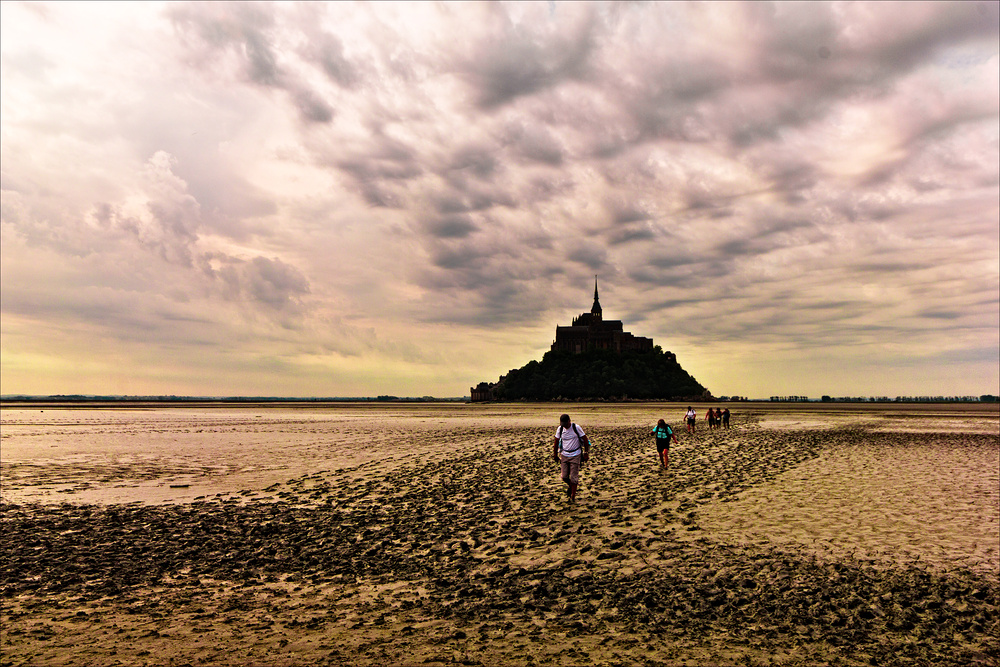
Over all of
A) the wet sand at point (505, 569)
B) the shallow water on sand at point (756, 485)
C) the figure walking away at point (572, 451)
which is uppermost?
the figure walking away at point (572, 451)

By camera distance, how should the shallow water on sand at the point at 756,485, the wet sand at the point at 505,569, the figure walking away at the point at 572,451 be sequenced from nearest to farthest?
1. the wet sand at the point at 505,569
2. the shallow water on sand at the point at 756,485
3. the figure walking away at the point at 572,451

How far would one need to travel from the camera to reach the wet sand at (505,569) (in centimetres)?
675

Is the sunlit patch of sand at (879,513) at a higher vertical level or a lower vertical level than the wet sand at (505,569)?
higher

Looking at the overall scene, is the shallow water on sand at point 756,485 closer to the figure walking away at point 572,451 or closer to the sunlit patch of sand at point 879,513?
the sunlit patch of sand at point 879,513

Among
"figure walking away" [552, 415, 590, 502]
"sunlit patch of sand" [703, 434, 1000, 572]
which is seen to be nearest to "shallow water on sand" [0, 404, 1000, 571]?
"sunlit patch of sand" [703, 434, 1000, 572]

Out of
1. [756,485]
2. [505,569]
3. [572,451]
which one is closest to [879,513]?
[756,485]

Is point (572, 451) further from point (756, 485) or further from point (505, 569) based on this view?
point (756, 485)

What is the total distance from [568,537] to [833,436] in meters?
32.4

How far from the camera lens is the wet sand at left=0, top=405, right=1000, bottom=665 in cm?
675

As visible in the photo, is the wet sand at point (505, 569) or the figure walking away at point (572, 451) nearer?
the wet sand at point (505, 569)

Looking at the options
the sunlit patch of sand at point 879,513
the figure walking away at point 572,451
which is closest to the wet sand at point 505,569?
the sunlit patch of sand at point 879,513

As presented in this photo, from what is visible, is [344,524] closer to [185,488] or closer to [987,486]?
[185,488]

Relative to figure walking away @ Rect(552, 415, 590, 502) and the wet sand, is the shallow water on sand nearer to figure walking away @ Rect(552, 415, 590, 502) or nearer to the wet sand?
the wet sand

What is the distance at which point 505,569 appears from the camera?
9477 millimetres
